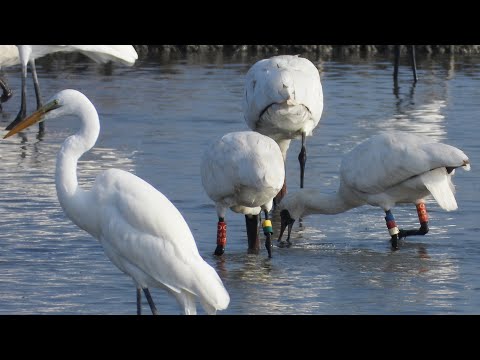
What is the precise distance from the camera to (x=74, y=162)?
323 inches

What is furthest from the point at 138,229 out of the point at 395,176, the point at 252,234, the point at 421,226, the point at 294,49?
the point at 294,49

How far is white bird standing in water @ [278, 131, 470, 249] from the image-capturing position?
1040 centimetres

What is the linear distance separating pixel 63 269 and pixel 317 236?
2466 mm

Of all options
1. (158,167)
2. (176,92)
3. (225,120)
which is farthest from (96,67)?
(158,167)

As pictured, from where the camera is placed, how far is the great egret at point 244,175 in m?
9.94

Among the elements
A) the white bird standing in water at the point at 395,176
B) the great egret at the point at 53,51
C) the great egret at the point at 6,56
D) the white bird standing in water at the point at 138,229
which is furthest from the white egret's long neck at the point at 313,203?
the great egret at the point at 6,56

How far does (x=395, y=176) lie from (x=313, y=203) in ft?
3.33

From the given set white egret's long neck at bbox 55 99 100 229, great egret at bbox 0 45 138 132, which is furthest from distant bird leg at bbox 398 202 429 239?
great egret at bbox 0 45 138 132

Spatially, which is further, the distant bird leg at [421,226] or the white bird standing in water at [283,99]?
the white bird standing in water at [283,99]

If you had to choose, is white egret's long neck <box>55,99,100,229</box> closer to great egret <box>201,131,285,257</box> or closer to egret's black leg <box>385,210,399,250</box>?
great egret <box>201,131,285,257</box>

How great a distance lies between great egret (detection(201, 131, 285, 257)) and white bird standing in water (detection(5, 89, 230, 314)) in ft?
6.32

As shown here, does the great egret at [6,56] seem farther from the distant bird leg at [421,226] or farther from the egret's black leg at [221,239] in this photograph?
the distant bird leg at [421,226]

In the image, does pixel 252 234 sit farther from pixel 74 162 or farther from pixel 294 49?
pixel 294 49

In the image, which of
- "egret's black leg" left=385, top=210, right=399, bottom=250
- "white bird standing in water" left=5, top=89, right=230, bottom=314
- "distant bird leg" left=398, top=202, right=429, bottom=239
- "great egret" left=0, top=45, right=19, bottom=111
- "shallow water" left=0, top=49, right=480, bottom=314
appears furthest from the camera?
"great egret" left=0, top=45, right=19, bottom=111
